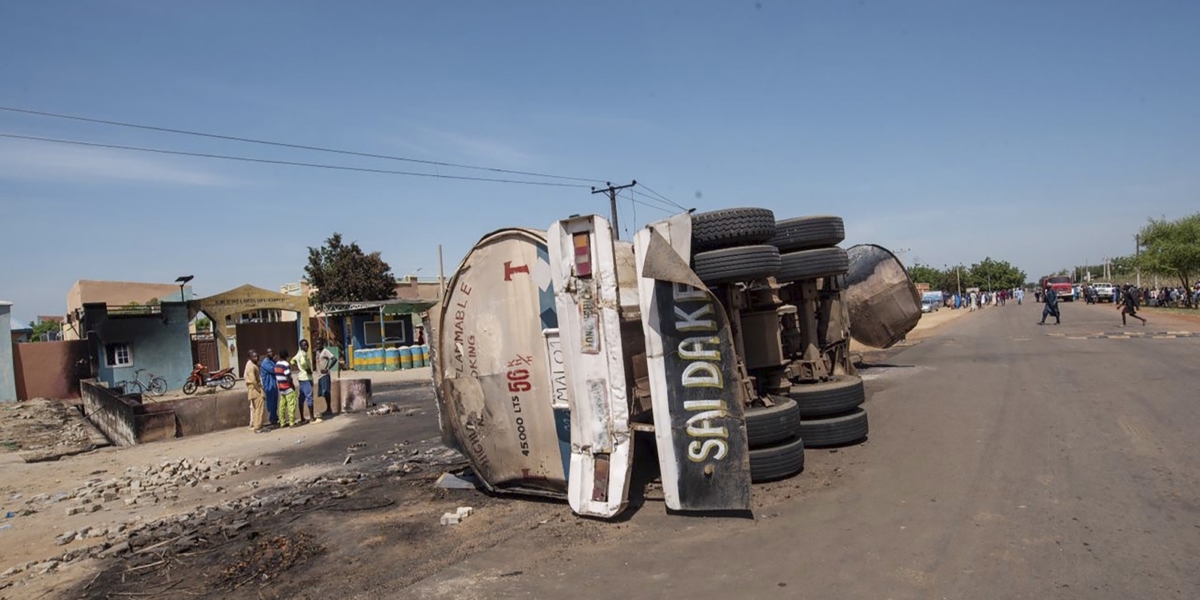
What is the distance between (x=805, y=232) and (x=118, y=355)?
27.9 metres

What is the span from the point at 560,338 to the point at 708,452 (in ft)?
5.03

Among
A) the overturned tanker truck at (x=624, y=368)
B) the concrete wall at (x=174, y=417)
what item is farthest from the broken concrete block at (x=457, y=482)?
the concrete wall at (x=174, y=417)

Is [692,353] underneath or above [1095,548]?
above

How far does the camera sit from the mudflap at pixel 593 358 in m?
5.52

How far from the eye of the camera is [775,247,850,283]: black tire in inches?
325

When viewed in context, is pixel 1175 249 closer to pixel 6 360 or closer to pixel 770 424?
pixel 770 424

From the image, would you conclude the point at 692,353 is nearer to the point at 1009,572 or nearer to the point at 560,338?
the point at 560,338

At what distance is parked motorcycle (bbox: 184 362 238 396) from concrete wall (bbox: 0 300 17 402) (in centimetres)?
525

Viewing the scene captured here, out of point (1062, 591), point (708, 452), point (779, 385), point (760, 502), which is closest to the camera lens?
point (1062, 591)

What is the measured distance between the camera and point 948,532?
4.61 meters

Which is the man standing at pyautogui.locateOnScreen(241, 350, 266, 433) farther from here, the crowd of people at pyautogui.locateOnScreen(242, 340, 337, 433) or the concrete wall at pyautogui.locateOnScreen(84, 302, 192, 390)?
Result: the concrete wall at pyautogui.locateOnScreen(84, 302, 192, 390)

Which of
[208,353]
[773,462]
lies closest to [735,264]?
[773,462]

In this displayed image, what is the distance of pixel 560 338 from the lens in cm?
575

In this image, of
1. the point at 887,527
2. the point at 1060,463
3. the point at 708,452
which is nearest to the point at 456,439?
the point at 708,452
